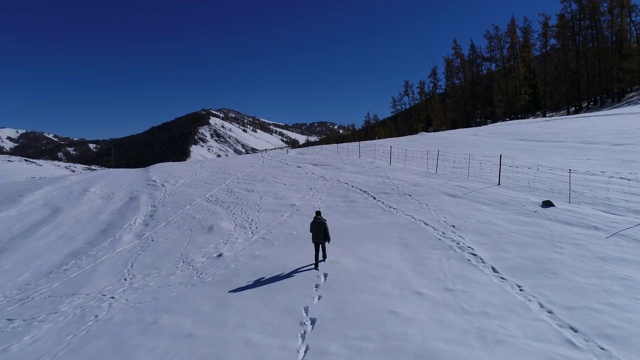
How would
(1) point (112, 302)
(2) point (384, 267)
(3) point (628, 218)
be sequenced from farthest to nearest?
(3) point (628, 218) → (1) point (112, 302) → (2) point (384, 267)

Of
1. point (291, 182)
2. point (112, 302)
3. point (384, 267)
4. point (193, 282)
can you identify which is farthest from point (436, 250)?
point (291, 182)

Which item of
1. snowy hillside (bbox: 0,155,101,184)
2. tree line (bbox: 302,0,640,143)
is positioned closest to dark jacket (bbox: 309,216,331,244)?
tree line (bbox: 302,0,640,143)

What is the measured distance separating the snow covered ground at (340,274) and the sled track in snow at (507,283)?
0.05 meters

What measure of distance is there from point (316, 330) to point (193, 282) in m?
6.03

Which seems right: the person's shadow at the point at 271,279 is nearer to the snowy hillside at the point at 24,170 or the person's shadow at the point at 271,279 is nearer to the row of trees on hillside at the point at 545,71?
the row of trees on hillside at the point at 545,71

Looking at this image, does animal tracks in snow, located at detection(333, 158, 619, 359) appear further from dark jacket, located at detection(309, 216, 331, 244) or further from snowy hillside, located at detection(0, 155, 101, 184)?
snowy hillside, located at detection(0, 155, 101, 184)

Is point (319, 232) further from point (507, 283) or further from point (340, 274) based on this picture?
point (507, 283)

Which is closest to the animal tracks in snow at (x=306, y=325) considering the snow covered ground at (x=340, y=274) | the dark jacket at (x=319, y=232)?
the snow covered ground at (x=340, y=274)

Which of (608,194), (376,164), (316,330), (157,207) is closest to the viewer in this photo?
(316,330)

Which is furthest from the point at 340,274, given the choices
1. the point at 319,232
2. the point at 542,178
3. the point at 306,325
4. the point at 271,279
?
the point at 542,178

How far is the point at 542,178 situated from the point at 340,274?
1472 cm

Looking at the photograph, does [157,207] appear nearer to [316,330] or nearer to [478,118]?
[316,330]

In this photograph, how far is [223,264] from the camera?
1304 centimetres

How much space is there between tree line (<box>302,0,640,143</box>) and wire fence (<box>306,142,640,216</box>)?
3046 centimetres
